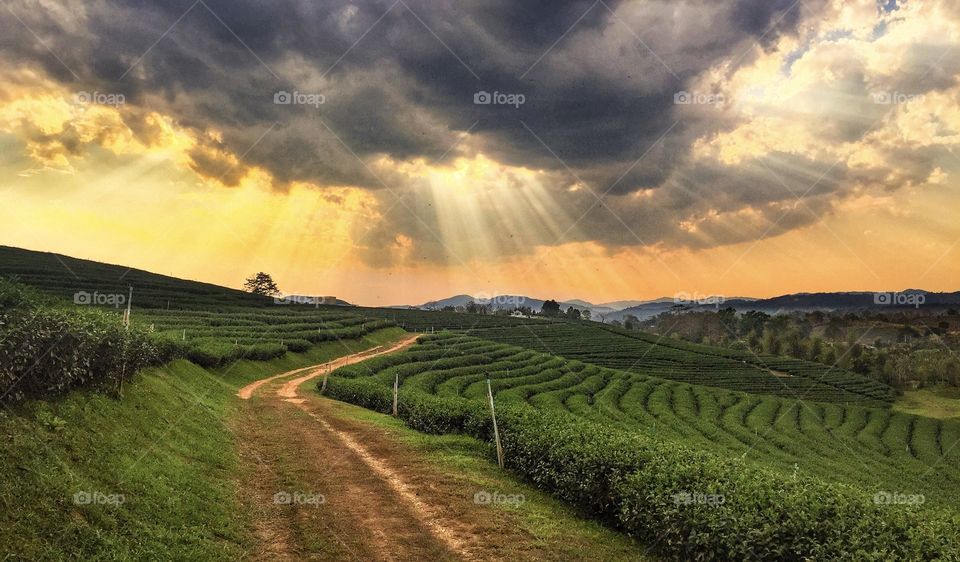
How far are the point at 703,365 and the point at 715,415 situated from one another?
172 ft

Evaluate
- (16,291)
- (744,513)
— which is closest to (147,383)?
(16,291)

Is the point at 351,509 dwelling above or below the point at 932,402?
above

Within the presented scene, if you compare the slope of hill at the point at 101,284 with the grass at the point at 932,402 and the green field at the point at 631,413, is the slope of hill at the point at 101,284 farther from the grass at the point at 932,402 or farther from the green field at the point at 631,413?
the grass at the point at 932,402

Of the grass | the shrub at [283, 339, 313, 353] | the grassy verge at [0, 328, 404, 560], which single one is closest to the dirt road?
the grassy verge at [0, 328, 404, 560]

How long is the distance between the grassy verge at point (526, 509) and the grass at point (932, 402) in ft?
409

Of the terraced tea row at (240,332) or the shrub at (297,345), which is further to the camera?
the shrub at (297,345)

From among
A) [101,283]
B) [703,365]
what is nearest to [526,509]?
[101,283]

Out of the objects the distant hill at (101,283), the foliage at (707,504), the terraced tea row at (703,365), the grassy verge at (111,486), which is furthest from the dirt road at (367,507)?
the terraced tea row at (703,365)

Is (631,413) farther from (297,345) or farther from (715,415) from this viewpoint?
(297,345)

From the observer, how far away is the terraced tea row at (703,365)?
106625mm

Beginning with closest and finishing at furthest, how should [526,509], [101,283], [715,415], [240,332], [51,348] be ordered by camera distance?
[51,348]
[526,509]
[240,332]
[715,415]
[101,283]

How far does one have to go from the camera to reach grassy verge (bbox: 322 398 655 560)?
12758 millimetres

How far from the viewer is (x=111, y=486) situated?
40.1 feet

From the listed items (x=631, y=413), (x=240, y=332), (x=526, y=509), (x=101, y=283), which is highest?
(x=101, y=283)
